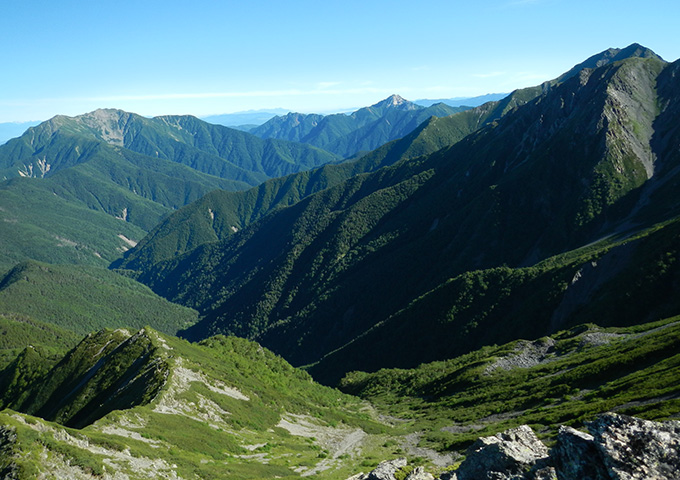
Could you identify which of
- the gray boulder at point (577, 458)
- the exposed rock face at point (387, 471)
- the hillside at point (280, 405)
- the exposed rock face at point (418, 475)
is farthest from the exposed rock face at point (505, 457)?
the exposed rock face at point (387, 471)

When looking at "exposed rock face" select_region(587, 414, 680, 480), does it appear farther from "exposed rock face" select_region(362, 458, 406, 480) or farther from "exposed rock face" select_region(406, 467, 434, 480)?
"exposed rock face" select_region(362, 458, 406, 480)

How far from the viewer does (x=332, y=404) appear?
122 m

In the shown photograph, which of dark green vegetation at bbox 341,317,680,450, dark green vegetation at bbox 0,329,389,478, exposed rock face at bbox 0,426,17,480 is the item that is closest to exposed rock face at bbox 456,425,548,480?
dark green vegetation at bbox 341,317,680,450

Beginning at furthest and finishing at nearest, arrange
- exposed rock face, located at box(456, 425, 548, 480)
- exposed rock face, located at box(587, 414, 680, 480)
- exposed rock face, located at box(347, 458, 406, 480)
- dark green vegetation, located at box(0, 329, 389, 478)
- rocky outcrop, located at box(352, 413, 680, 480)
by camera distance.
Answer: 1. dark green vegetation, located at box(0, 329, 389, 478)
2. exposed rock face, located at box(347, 458, 406, 480)
3. exposed rock face, located at box(456, 425, 548, 480)
4. rocky outcrop, located at box(352, 413, 680, 480)
5. exposed rock face, located at box(587, 414, 680, 480)

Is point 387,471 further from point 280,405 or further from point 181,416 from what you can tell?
point 280,405

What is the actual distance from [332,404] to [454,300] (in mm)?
91785

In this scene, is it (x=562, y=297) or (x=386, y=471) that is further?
(x=562, y=297)

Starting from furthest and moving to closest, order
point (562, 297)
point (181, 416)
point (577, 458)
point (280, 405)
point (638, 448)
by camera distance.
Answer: point (562, 297), point (280, 405), point (181, 416), point (577, 458), point (638, 448)

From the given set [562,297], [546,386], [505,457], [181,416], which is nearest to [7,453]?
[181,416]

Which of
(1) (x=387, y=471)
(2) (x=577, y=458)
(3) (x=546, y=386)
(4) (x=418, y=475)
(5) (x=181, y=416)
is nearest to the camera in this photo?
(2) (x=577, y=458)

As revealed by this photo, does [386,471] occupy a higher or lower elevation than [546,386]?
higher

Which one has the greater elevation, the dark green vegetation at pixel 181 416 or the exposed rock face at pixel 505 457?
the exposed rock face at pixel 505 457

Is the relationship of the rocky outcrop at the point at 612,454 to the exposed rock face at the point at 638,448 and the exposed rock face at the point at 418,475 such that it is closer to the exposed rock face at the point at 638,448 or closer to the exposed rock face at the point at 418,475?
the exposed rock face at the point at 638,448

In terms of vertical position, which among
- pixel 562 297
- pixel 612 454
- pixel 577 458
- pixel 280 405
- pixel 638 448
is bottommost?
pixel 280 405
